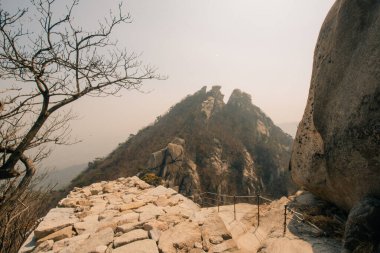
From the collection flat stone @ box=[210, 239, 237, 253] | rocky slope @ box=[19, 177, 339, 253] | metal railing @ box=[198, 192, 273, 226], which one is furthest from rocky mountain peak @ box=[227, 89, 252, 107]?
flat stone @ box=[210, 239, 237, 253]

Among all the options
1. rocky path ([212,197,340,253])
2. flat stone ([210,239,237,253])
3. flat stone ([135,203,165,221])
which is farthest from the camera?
flat stone ([135,203,165,221])

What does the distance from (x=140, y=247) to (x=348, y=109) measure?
522 centimetres

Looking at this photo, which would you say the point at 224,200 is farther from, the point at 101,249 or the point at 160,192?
the point at 101,249

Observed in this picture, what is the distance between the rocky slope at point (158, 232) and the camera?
496 centimetres

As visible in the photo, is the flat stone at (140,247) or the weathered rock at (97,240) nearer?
the flat stone at (140,247)

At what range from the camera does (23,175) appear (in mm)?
5566

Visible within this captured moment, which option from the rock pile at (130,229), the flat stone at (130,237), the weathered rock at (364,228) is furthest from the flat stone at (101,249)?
the weathered rock at (364,228)

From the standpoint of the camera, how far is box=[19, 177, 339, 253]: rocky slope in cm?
496

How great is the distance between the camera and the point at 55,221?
21.0 ft

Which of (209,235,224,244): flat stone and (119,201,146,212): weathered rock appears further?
(119,201,146,212): weathered rock

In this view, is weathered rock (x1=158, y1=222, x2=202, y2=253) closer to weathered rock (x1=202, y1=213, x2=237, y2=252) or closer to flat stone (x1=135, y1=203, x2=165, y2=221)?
weathered rock (x1=202, y1=213, x2=237, y2=252)

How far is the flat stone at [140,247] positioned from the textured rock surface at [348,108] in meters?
4.40

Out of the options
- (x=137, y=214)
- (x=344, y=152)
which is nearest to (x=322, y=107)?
(x=344, y=152)

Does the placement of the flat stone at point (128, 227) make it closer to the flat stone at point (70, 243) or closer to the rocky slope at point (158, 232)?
the rocky slope at point (158, 232)
